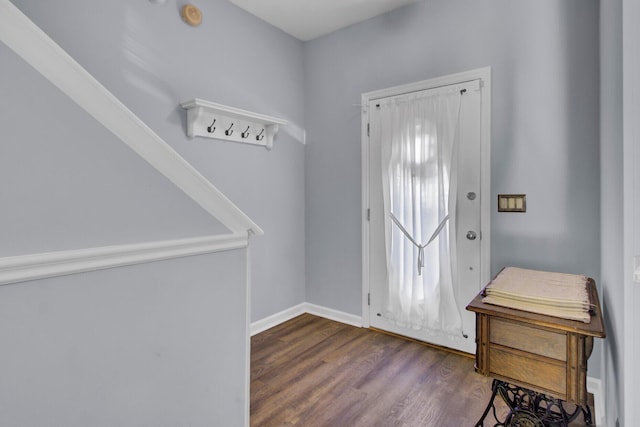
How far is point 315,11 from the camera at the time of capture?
289cm

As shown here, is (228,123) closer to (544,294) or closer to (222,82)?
(222,82)

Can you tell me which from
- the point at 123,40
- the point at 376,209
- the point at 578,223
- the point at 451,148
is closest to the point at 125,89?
the point at 123,40

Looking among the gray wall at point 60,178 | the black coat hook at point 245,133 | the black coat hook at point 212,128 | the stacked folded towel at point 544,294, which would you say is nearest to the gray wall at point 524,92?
the stacked folded towel at point 544,294

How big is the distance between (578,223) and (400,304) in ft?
4.43

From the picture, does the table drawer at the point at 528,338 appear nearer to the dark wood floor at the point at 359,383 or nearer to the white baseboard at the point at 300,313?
the dark wood floor at the point at 359,383

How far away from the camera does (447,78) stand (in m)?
2.57

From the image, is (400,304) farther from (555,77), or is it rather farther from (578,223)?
(555,77)

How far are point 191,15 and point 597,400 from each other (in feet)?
11.6

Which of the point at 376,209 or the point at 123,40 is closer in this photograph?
the point at 123,40

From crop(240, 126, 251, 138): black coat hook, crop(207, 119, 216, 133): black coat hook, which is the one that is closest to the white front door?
crop(240, 126, 251, 138): black coat hook

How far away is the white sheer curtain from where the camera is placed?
2568mm

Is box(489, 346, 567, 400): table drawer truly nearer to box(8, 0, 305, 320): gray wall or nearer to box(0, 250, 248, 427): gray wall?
box(0, 250, 248, 427): gray wall

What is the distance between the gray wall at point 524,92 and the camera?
2.09m

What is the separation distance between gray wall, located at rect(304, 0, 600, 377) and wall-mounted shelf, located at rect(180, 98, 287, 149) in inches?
28.9
